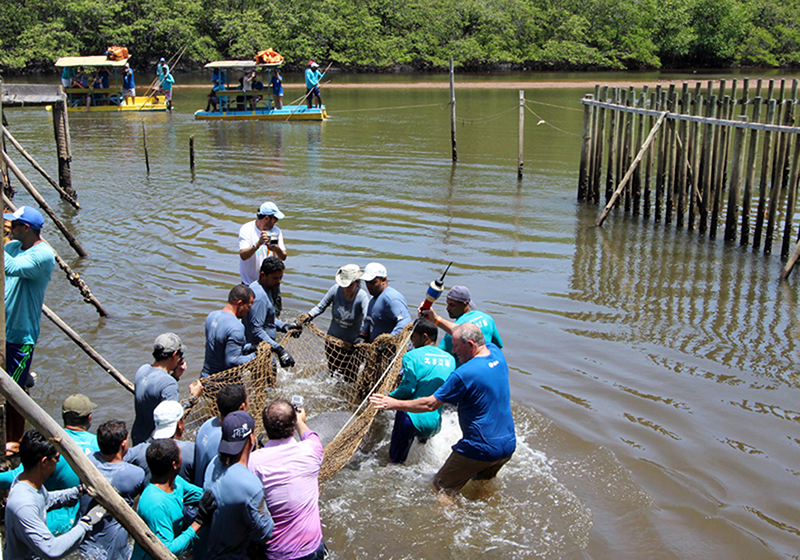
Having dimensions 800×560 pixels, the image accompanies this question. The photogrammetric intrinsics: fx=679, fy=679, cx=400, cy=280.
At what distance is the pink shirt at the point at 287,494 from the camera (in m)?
4.40

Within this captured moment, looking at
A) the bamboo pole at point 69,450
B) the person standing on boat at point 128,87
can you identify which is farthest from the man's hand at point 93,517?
the person standing on boat at point 128,87

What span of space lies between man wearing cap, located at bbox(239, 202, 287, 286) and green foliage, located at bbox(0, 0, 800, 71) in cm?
4646

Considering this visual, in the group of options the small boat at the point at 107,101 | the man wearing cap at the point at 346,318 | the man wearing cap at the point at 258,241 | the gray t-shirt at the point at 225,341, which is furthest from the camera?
the small boat at the point at 107,101

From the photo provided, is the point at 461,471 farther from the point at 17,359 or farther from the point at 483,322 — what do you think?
the point at 17,359

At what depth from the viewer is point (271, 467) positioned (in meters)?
4.41

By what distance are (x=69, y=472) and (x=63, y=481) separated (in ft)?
0.22

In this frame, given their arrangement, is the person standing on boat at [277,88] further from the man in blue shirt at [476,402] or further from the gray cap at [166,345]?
the man in blue shirt at [476,402]

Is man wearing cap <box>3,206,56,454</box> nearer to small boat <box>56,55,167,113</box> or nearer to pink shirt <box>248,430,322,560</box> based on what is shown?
pink shirt <box>248,430,322,560</box>

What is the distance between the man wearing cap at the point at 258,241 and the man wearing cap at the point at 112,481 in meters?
3.54

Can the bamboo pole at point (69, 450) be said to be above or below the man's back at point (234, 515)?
above

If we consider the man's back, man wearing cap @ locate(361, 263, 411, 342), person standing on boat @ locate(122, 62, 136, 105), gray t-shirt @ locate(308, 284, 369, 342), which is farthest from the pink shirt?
person standing on boat @ locate(122, 62, 136, 105)

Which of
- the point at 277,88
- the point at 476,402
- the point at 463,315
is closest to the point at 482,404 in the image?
the point at 476,402

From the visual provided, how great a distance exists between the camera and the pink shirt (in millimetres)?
4398

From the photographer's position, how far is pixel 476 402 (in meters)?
5.45
